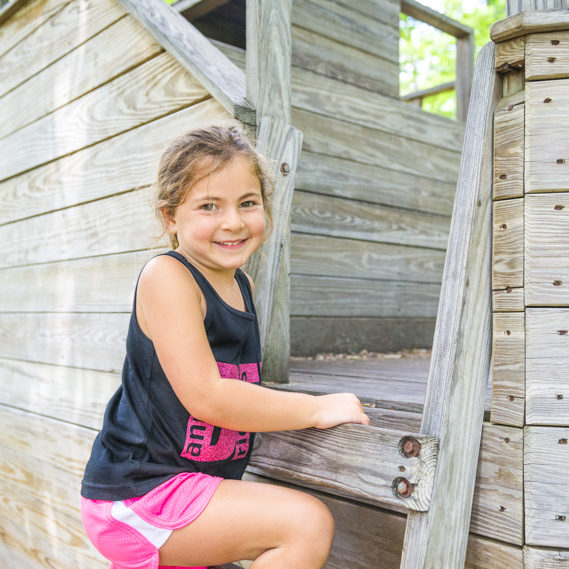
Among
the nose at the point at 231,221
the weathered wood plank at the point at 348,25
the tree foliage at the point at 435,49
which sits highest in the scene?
the tree foliage at the point at 435,49

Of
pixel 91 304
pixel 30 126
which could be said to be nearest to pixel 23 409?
pixel 91 304

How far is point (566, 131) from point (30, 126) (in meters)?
2.70

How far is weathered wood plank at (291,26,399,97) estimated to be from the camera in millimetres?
3867

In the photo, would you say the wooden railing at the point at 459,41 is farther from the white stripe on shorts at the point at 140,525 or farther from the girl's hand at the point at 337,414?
the white stripe on shorts at the point at 140,525

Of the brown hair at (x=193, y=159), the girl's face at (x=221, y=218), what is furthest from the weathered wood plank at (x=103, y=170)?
the girl's face at (x=221, y=218)

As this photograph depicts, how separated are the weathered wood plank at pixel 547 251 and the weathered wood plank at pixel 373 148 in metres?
2.23

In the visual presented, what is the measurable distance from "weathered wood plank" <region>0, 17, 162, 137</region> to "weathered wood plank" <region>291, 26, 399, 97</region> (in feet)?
4.13

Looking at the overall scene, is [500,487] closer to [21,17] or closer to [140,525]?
[140,525]

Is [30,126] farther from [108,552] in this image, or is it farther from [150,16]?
[108,552]

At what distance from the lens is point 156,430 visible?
1.68 m

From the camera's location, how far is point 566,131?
1.60 meters

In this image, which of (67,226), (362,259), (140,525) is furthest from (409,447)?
(362,259)

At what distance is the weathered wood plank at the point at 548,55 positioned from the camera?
1.61 metres

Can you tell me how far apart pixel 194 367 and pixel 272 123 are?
96 cm
